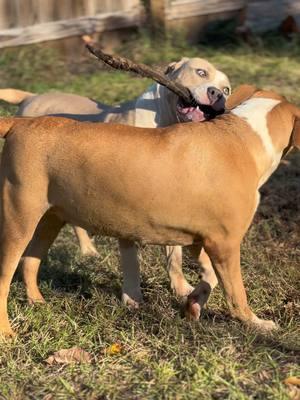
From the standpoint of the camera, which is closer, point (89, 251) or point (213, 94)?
point (213, 94)

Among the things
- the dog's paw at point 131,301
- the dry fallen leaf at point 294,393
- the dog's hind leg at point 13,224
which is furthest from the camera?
the dog's paw at point 131,301

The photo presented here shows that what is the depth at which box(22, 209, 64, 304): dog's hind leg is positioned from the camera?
5271 mm

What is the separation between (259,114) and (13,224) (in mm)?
1436

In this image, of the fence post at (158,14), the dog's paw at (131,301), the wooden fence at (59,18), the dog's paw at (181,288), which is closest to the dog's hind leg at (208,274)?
the dog's paw at (181,288)

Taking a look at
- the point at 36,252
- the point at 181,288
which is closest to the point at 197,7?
the point at 181,288

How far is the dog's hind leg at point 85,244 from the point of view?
6473 millimetres

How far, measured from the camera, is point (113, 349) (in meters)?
4.47

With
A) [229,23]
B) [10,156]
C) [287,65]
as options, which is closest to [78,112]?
[10,156]

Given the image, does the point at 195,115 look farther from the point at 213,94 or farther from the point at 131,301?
the point at 131,301

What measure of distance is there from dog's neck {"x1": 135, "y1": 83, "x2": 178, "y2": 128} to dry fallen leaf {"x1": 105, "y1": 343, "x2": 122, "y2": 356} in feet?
6.06

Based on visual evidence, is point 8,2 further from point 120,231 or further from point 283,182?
point 120,231

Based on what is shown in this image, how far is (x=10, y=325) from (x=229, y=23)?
8.19m

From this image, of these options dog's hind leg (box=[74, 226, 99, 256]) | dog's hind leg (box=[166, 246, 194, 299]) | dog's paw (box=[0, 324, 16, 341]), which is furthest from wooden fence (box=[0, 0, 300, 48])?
dog's paw (box=[0, 324, 16, 341])

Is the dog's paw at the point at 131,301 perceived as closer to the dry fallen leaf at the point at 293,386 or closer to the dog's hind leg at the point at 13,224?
the dog's hind leg at the point at 13,224
